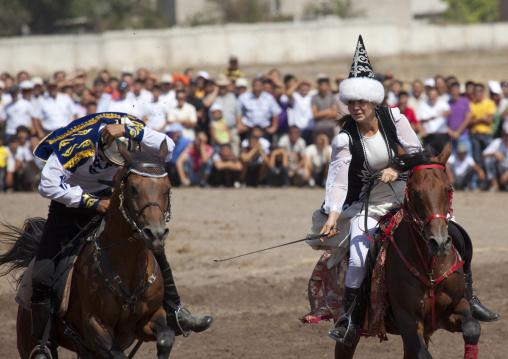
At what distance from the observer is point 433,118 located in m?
15.7

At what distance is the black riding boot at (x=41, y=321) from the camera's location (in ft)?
20.5

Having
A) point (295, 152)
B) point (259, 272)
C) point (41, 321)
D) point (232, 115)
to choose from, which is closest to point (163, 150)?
point (41, 321)

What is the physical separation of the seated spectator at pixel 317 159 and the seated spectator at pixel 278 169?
400 millimetres

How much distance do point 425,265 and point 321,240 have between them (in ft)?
2.99

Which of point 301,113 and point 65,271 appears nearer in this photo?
point 65,271

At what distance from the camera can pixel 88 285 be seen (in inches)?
233

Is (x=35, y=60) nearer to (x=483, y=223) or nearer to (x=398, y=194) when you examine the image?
(x=483, y=223)

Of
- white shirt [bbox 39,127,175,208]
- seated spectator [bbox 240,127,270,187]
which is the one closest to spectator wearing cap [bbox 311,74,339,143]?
seated spectator [bbox 240,127,270,187]

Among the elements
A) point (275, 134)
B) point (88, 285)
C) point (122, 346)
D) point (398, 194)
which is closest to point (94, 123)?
point (88, 285)

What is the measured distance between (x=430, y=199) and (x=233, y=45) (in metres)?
30.8

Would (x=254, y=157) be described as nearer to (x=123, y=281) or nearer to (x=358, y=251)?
(x=358, y=251)

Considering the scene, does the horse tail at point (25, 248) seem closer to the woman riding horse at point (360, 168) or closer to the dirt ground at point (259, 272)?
the dirt ground at point (259, 272)

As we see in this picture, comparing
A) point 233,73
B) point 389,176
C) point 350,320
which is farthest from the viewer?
point 233,73

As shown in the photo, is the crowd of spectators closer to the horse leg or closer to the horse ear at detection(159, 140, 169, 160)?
the horse leg
